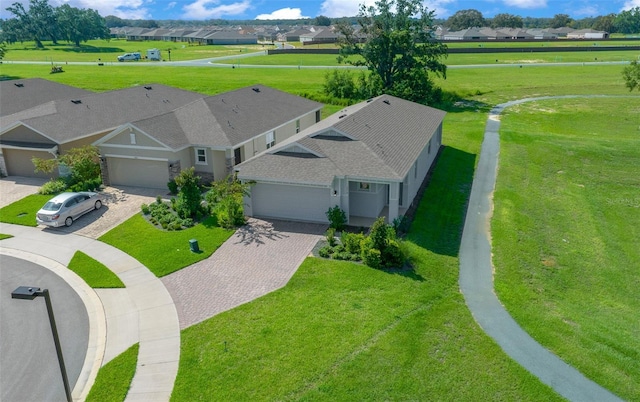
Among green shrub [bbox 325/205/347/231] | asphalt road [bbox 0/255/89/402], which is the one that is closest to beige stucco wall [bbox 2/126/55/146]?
asphalt road [bbox 0/255/89/402]

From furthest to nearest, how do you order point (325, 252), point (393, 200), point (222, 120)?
1. point (222, 120)
2. point (393, 200)
3. point (325, 252)

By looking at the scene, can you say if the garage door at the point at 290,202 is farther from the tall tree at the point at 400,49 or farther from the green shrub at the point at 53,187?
the tall tree at the point at 400,49

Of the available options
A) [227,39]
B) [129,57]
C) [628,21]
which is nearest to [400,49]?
[129,57]

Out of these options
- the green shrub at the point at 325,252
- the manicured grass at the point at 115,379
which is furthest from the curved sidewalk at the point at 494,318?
the manicured grass at the point at 115,379

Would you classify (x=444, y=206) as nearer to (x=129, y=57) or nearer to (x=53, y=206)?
(x=53, y=206)

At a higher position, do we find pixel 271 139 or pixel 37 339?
pixel 271 139
